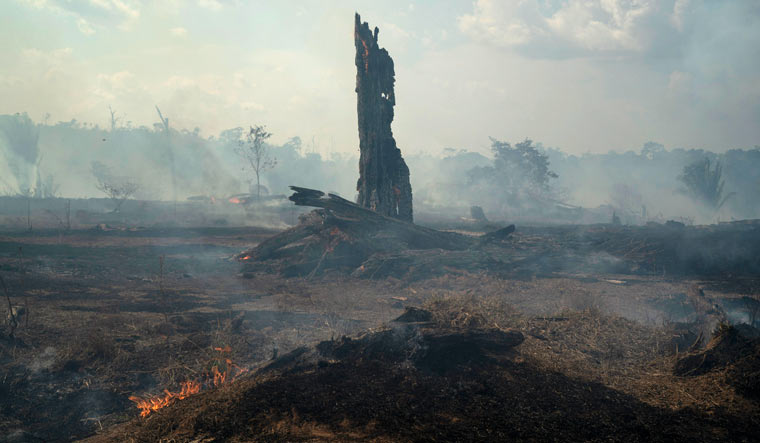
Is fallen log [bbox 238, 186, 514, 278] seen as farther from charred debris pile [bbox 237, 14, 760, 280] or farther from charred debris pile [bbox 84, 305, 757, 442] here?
charred debris pile [bbox 84, 305, 757, 442]

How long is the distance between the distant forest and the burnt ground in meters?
40.6

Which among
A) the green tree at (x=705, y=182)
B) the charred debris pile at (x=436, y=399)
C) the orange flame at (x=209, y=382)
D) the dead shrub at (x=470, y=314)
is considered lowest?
the orange flame at (x=209, y=382)

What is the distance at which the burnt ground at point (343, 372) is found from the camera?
14.7ft

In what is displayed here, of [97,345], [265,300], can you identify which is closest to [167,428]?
[97,345]

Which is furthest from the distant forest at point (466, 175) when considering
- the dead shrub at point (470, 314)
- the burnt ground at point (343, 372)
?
the dead shrub at point (470, 314)

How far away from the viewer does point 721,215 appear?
52.1 m

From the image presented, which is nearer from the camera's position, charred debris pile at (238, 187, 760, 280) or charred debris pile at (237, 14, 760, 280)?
charred debris pile at (238, 187, 760, 280)

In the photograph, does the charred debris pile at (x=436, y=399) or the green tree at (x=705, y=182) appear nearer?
the charred debris pile at (x=436, y=399)

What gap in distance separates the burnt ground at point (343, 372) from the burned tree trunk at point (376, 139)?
863cm

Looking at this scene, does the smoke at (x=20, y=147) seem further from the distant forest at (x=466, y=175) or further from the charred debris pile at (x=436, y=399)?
the charred debris pile at (x=436, y=399)

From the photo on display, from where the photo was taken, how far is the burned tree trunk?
872 inches

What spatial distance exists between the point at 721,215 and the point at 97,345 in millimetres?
66206

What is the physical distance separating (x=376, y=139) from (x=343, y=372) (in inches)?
698

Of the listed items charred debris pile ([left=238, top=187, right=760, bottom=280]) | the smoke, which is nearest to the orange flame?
charred debris pile ([left=238, top=187, right=760, bottom=280])
